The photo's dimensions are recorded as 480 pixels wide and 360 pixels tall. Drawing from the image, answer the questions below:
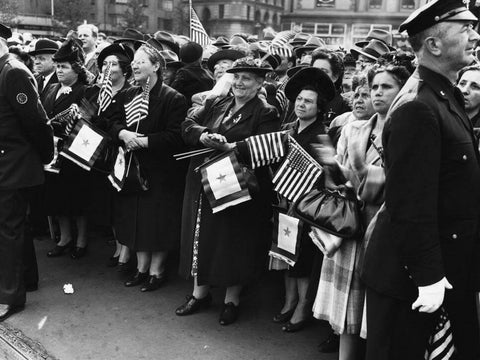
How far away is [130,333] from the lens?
4.42m

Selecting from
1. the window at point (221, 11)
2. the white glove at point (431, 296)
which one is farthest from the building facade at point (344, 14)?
the white glove at point (431, 296)

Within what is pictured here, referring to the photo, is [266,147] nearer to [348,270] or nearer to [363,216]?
[363,216]

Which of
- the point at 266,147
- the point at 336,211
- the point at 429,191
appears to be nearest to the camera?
the point at 429,191

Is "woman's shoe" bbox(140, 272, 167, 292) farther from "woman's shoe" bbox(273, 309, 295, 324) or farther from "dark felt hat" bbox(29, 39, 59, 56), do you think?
"dark felt hat" bbox(29, 39, 59, 56)

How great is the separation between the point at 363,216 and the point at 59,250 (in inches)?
153

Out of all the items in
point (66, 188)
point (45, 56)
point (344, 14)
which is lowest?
point (66, 188)

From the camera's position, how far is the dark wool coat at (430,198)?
7.63 feet

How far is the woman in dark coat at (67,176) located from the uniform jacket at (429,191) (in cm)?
398

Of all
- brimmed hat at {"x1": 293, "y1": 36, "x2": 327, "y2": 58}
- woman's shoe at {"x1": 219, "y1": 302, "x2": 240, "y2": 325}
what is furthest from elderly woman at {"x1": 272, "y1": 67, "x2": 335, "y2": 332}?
brimmed hat at {"x1": 293, "y1": 36, "x2": 327, "y2": 58}

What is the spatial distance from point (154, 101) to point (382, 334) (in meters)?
3.20

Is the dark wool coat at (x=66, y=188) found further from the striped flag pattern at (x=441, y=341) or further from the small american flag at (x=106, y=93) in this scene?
the striped flag pattern at (x=441, y=341)

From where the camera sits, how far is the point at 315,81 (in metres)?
4.20

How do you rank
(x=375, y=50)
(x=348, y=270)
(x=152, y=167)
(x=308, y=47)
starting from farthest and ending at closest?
(x=308, y=47), (x=375, y=50), (x=152, y=167), (x=348, y=270)

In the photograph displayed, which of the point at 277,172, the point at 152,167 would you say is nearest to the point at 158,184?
the point at 152,167
